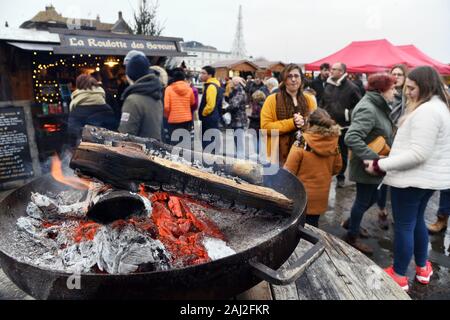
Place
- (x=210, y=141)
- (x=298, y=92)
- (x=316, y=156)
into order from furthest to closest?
(x=210, y=141) < (x=298, y=92) < (x=316, y=156)

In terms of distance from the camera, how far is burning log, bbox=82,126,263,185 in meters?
1.90

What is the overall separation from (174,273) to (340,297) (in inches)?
43.7

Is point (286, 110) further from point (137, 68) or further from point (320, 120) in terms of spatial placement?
point (137, 68)

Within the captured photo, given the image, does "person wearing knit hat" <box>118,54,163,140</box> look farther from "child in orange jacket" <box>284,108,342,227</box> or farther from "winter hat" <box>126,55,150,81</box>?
"child in orange jacket" <box>284,108,342,227</box>

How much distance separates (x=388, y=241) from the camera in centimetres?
402

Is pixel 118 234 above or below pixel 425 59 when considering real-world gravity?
below

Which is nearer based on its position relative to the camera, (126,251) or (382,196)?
(126,251)

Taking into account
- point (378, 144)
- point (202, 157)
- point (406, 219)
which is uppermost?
point (202, 157)

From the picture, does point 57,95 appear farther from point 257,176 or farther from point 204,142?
point 257,176

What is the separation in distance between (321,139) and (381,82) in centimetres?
92

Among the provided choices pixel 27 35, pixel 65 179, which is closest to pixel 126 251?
pixel 65 179

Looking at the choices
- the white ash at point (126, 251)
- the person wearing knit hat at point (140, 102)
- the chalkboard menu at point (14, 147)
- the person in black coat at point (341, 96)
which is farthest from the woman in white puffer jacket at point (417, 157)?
the chalkboard menu at point (14, 147)

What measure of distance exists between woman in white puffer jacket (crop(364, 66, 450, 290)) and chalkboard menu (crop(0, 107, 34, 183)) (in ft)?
19.2

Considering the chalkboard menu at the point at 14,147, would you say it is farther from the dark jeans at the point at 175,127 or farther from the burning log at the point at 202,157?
the burning log at the point at 202,157
